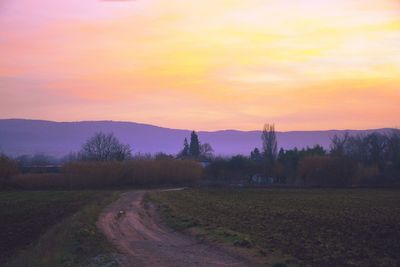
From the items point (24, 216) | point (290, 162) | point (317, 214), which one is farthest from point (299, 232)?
point (290, 162)

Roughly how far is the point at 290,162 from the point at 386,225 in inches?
4001

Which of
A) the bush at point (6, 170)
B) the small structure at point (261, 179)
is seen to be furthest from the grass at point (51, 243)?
the small structure at point (261, 179)

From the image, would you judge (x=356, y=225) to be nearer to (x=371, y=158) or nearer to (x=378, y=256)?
(x=378, y=256)

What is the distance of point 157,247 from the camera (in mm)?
20922

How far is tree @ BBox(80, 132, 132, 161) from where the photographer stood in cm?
14225

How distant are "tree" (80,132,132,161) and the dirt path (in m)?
111

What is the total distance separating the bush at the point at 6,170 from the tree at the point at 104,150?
38.6 meters

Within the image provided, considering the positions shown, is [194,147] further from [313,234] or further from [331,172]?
[313,234]

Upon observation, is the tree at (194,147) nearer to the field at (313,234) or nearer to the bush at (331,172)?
the bush at (331,172)

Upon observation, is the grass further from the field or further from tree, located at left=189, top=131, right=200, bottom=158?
tree, located at left=189, top=131, right=200, bottom=158

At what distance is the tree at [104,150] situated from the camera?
142250 mm

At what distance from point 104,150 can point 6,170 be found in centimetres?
4520

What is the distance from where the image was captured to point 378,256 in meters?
17.7

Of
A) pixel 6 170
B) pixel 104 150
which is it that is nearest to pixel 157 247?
pixel 6 170
